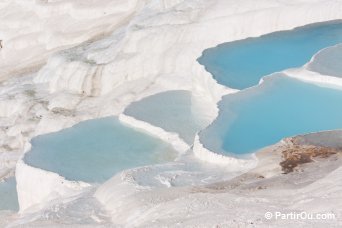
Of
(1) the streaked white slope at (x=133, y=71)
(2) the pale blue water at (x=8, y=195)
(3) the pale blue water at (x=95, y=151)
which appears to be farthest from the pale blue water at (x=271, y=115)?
(2) the pale blue water at (x=8, y=195)

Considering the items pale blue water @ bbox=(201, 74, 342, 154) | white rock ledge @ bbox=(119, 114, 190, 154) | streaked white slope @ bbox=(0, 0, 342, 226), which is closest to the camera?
pale blue water @ bbox=(201, 74, 342, 154)

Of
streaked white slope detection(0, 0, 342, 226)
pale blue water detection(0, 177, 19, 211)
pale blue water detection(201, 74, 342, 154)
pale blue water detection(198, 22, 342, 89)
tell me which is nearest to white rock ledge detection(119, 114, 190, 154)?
streaked white slope detection(0, 0, 342, 226)

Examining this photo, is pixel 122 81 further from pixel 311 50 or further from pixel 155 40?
pixel 311 50

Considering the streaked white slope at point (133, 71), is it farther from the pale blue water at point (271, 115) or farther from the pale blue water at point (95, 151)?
the pale blue water at point (271, 115)

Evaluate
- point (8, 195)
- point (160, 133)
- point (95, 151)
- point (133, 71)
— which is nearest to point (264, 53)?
point (133, 71)

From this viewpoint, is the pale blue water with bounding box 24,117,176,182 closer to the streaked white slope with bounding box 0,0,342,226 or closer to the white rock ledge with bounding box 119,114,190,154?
the white rock ledge with bounding box 119,114,190,154

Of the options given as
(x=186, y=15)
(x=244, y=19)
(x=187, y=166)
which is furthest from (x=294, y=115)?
(x=186, y=15)

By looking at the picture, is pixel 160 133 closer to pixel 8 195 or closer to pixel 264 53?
pixel 264 53

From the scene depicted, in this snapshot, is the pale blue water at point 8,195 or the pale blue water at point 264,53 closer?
the pale blue water at point 264,53
